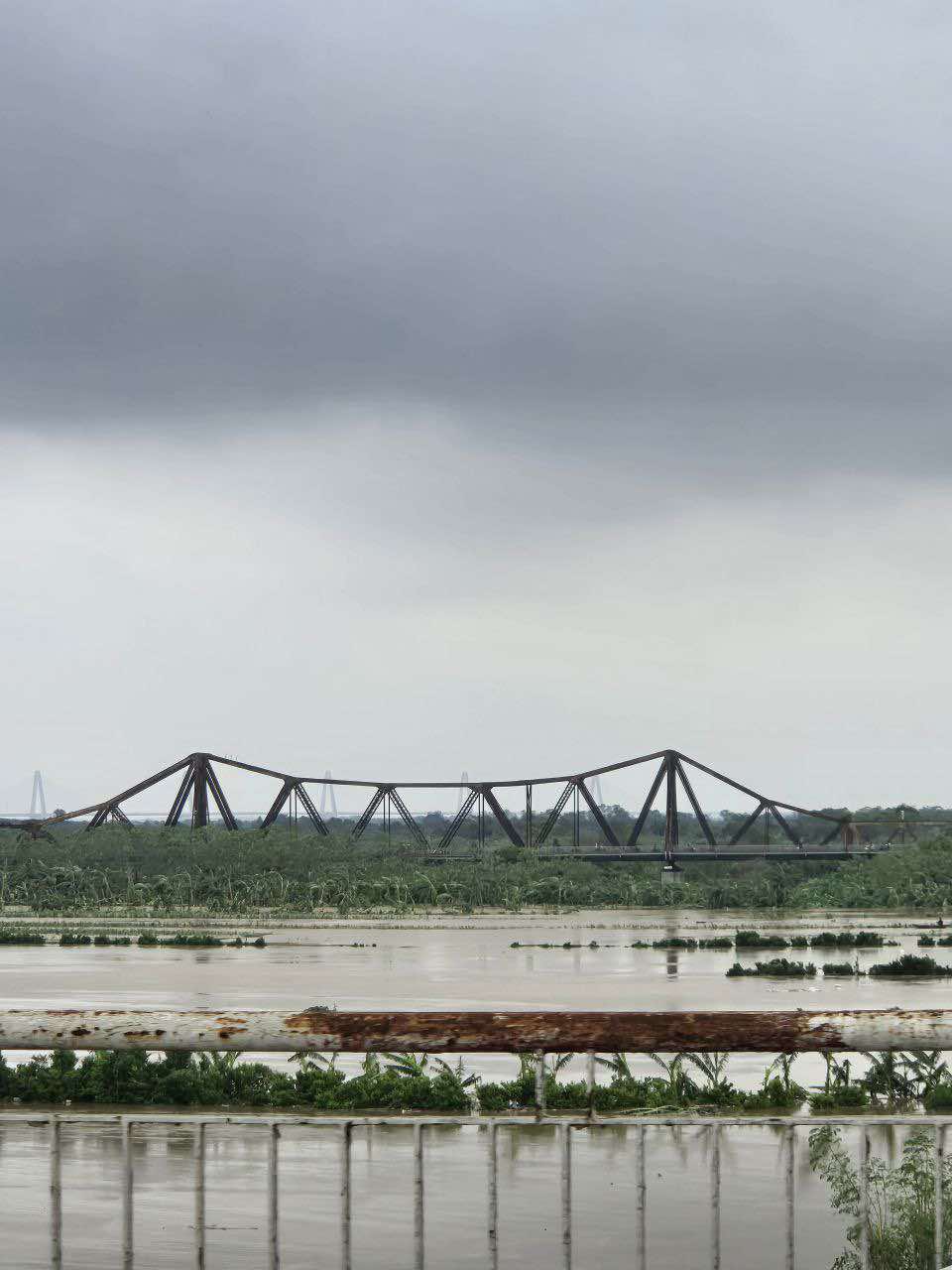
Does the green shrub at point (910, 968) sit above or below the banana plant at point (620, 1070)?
below

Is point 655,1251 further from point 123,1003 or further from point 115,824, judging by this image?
point 115,824

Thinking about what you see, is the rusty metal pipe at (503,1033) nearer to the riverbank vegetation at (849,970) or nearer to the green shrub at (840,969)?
the riverbank vegetation at (849,970)

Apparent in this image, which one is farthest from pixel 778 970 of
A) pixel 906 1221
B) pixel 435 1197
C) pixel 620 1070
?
pixel 906 1221

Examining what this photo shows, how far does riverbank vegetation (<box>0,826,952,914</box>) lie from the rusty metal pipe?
80458 mm

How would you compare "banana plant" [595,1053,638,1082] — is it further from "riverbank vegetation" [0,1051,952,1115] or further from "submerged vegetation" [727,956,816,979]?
"submerged vegetation" [727,956,816,979]

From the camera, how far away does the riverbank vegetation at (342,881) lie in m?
92.2

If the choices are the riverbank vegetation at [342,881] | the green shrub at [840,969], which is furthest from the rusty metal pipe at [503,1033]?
→ the riverbank vegetation at [342,881]

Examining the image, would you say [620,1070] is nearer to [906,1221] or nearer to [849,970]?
[906,1221]

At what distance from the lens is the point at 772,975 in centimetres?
4459

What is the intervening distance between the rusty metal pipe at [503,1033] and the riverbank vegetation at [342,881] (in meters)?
80.5

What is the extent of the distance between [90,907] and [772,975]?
176 ft

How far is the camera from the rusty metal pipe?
6.54m

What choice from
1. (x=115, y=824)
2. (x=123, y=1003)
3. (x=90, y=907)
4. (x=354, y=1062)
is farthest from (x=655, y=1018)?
(x=115, y=824)

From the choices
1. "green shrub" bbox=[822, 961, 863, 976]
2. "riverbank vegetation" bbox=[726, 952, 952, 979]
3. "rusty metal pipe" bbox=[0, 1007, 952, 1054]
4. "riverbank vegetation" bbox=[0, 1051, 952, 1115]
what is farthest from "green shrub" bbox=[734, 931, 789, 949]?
"rusty metal pipe" bbox=[0, 1007, 952, 1054]
